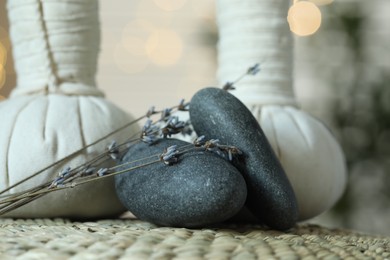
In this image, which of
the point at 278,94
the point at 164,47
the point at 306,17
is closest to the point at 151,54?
the point at 164,47

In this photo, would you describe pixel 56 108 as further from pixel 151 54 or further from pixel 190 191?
pixel 151 54

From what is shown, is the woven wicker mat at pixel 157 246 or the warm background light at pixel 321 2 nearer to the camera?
the woven wicker mat at pixel 157 246

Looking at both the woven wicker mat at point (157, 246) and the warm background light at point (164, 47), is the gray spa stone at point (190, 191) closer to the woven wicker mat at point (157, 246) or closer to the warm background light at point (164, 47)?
the woven wicker mat at point (157, 246)

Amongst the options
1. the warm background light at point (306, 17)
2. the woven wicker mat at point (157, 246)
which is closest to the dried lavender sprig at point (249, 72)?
the woven wicker mat at point (157, 246)

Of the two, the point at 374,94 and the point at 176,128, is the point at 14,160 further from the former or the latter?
the point at 374,94

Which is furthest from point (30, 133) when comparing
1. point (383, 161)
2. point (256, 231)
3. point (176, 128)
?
point (383, 161)

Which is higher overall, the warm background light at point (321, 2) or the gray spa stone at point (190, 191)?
the warm background light at point (321, 2)

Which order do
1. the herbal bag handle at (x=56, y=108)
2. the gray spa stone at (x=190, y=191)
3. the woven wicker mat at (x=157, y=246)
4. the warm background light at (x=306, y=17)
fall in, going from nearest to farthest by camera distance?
the woven wicker mat at (x=157, y=246), the gray spa stone at (x=190, y=191), the herbal bag handle at (x=56, y=108), the warm background light at (x=306, y=17)

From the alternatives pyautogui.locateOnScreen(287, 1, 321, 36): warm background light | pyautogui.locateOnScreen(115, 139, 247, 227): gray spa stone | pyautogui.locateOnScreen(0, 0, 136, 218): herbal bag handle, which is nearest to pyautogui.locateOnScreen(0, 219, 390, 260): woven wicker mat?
pyautogui.locateOnScreen(115, 139, 247, 227): gray spa stone

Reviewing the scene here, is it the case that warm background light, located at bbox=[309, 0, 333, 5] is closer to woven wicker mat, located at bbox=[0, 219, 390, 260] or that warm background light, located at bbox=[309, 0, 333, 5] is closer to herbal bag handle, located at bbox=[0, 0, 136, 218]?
herbal bag handle, located at bbox=[0, 0, 136, 218]
